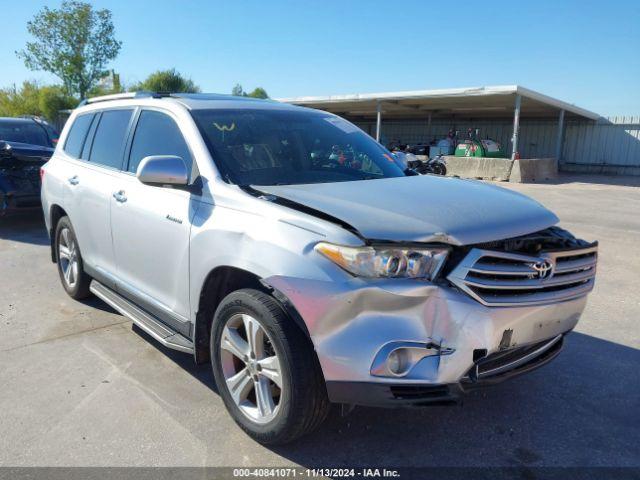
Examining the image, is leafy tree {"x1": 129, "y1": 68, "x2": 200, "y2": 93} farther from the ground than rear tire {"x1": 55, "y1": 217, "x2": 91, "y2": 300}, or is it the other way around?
leafy tree {"x1": 129, "y1": 68, "x2": 200, "y2": 93}

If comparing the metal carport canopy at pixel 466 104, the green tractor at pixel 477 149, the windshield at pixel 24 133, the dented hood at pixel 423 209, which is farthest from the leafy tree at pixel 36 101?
the dented hood at pixel 423 209

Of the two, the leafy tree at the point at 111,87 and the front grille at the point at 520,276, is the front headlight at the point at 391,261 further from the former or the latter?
the leafy tree at the point at 111,87

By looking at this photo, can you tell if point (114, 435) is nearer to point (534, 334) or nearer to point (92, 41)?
point (534, 334)

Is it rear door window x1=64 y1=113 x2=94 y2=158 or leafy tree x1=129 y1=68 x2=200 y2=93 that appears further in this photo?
leafy tree x1=129 y1=68 x2=200 y2=93

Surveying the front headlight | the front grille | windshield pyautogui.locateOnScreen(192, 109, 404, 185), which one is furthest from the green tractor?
the front headlight

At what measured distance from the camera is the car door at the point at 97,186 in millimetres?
4234

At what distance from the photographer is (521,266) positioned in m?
2.61

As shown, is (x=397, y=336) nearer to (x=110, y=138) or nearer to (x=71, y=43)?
(x=110, y=138)

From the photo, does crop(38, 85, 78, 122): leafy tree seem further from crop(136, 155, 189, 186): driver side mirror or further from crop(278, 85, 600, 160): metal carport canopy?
crop(136, 155, 189, 186): driver side mirror

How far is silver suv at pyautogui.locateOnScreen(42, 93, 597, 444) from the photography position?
7.86 feet

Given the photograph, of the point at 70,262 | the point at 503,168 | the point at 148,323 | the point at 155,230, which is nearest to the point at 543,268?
the point at 155,230

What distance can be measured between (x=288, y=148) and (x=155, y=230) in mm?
1080

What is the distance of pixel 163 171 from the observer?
10.3 ft

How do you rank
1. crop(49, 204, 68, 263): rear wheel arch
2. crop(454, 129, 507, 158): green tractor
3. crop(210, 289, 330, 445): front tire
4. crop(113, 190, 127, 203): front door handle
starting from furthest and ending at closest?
crop(454, 129, 507, 158): green tractor → crop(49, 204, 68, 263): rear wheel arch → crop(113, 190, 127, 203): front door handle → crop(210, 289, 330, 445): front tire
